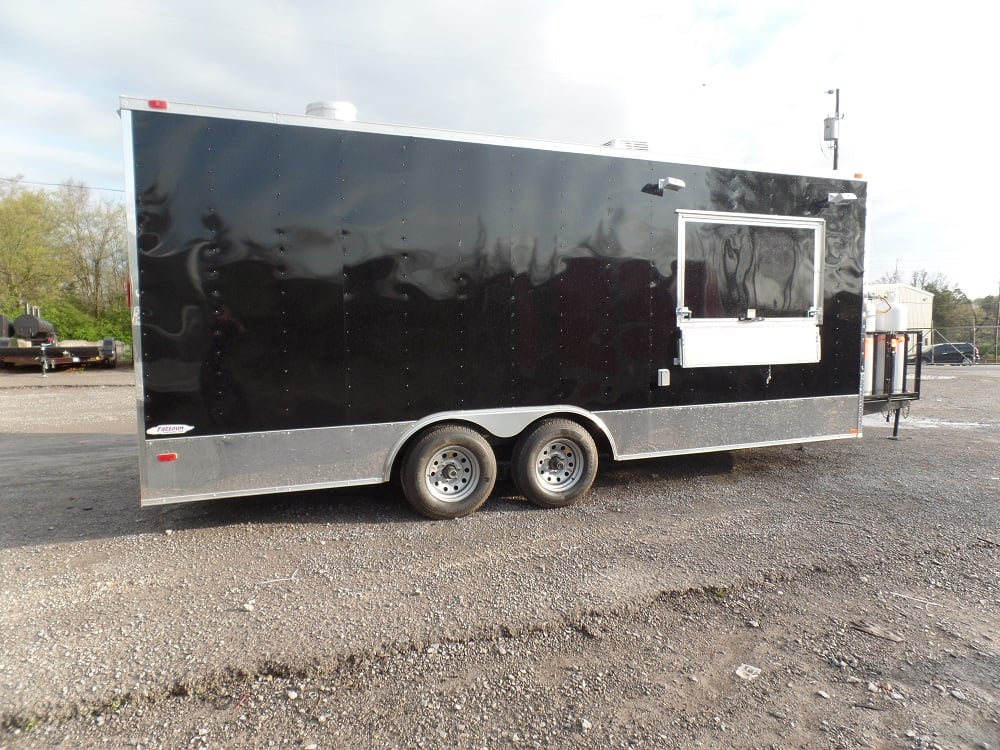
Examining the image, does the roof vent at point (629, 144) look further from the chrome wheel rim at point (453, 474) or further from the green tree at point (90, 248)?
the green tree at point (90, 248)

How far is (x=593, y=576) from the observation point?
3887 mm

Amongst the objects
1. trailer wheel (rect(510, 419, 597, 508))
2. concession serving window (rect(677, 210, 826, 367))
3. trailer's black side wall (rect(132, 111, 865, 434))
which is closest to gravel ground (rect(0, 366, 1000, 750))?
trailer wheel (rect(510, 419, 597, 508))

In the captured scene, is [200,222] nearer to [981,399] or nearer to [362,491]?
[362,491]

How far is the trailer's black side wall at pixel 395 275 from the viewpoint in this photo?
13.9 ft

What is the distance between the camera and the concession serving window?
5.54 meters

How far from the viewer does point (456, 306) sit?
487cm

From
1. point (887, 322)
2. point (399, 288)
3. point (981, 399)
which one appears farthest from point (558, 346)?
point (981, 399)

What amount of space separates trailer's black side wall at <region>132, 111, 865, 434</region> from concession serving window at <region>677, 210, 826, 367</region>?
14 centimetres

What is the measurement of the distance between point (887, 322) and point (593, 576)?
5904mm

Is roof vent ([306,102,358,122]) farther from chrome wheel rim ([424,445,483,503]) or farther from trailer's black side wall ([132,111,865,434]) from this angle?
chrome wheel rim ([424,445,483,503])

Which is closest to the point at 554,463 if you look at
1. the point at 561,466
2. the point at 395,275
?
the point at 561,466

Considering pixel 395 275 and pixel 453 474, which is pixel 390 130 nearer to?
pixel 395 275

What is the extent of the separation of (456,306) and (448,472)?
4.37 ft

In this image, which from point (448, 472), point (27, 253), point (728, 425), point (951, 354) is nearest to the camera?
point (448, 472)
